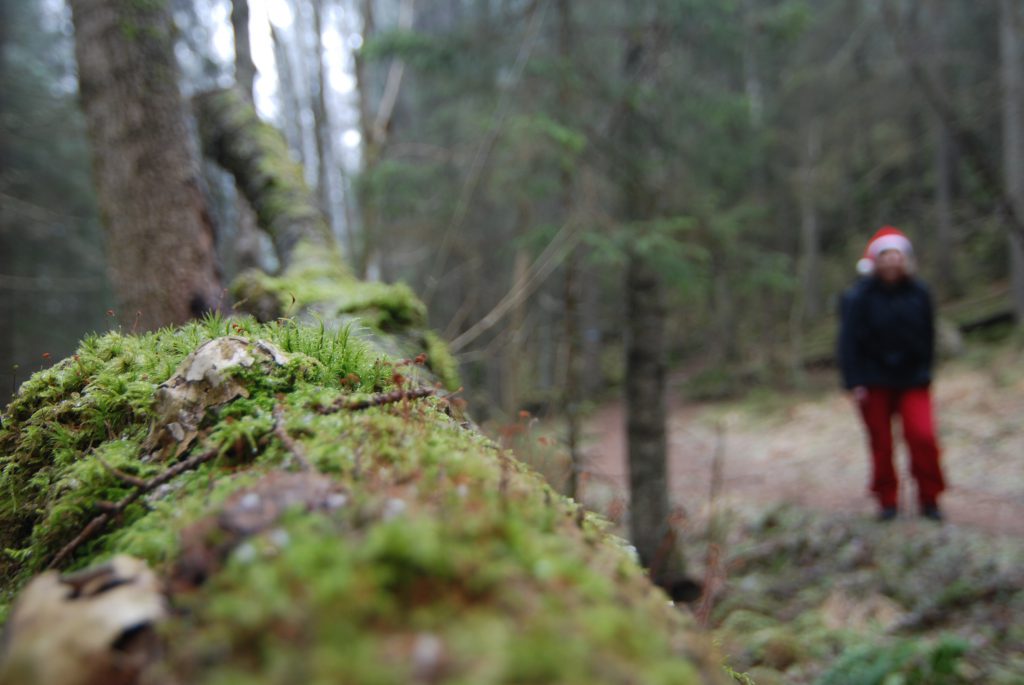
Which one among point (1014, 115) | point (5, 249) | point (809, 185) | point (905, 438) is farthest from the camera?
point (809, 185)

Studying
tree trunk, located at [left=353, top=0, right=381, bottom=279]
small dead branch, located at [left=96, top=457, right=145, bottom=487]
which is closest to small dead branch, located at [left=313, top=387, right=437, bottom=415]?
small dead branch, located at [left=96, top=457, right=145, bottom=487]

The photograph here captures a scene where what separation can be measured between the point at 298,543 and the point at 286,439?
1.60 feet

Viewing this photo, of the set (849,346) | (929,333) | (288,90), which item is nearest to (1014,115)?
(929,333)

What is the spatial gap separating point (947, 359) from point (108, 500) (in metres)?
17.4

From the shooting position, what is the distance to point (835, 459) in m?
9.70

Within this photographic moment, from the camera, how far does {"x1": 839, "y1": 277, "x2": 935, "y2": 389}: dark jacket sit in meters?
5.87

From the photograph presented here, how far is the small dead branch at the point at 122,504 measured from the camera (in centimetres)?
132

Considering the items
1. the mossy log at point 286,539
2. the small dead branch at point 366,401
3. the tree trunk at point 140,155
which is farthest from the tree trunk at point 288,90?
the small dead branch at point 366,401

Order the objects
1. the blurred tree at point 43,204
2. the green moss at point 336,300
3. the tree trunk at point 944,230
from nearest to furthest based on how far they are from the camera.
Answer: the green moss at point 336,300 → the blurred tree at point 43,204 → the tree trunk at point 944,230

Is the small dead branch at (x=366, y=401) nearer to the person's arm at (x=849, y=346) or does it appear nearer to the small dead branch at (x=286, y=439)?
the small dead branch at (x=286, y=439)

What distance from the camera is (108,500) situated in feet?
4.56

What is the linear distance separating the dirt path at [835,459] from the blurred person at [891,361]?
665mm

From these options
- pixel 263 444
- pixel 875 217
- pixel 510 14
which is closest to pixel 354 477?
pixel 263 444

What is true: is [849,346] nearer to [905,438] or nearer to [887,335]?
[887,335]
